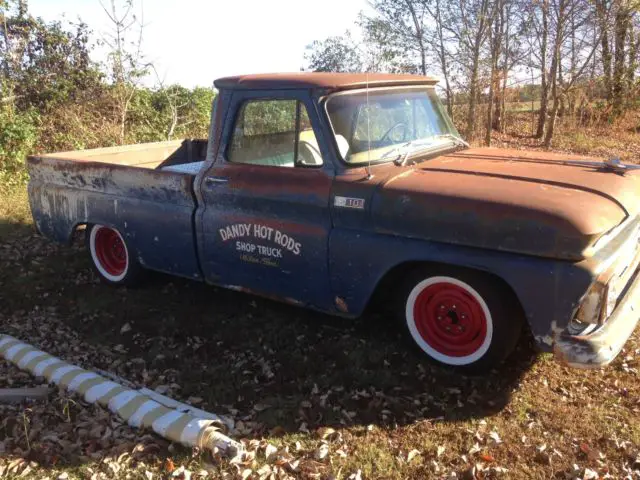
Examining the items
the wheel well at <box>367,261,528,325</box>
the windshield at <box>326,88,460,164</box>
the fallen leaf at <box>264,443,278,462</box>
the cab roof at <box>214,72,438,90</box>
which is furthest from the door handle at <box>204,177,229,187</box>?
the fallen leaf at <box>264,443,278,462</box>

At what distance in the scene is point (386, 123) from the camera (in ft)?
13.5

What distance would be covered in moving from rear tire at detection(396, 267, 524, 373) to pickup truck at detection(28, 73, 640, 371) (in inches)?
0.4

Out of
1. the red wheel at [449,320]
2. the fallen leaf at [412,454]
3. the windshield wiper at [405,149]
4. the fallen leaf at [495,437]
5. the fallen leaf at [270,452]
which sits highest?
the windshield wiper at [405,149]

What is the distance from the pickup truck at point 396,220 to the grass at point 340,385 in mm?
296

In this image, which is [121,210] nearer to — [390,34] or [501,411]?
[501,411]

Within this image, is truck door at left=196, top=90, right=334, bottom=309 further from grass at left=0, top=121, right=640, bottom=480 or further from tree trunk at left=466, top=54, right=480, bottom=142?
tree trunk at left=466, top=54, right=480, bottom=142

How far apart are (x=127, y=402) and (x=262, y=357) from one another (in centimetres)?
98

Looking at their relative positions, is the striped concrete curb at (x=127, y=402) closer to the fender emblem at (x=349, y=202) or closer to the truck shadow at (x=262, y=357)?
the truck shadow at (x=262, y=357)

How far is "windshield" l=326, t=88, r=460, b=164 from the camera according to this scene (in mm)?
3893

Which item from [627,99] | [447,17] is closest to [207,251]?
[447,17]

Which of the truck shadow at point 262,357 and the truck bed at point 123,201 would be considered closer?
the truck shadow at point 262,357

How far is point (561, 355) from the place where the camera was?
3.07 meters

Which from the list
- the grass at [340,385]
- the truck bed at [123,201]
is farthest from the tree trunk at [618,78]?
the truck bed at [123,201]

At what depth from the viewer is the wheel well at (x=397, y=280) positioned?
3402 millimetres
